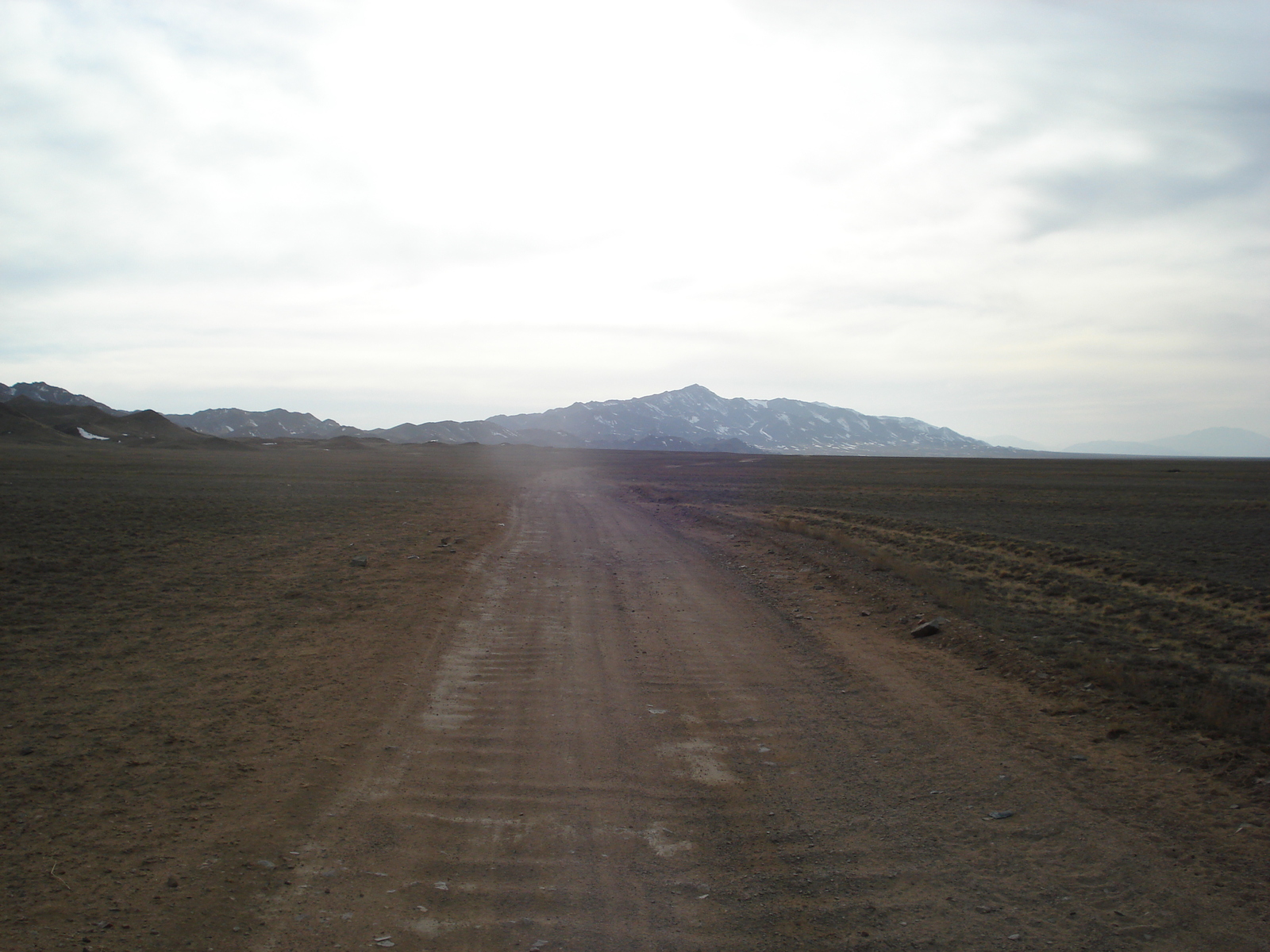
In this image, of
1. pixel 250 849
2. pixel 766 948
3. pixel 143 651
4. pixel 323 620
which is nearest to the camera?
pixel 766 948

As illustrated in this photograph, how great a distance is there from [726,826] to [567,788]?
129cm

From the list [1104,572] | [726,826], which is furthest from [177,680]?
[1104,572]

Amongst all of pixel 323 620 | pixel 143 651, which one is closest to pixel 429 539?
pixel 323 620

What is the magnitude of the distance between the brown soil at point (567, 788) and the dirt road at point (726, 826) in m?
0.02

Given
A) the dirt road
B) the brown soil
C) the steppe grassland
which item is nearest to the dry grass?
the brown soil

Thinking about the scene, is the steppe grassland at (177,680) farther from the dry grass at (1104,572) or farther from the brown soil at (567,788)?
the dry grass at (1104,572)

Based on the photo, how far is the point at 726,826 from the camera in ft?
16.6

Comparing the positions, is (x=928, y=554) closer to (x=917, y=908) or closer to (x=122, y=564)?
(x=917, y=908)

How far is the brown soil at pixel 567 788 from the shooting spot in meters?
4.04

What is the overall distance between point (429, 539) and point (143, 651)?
10.3m

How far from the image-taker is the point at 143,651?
894cm

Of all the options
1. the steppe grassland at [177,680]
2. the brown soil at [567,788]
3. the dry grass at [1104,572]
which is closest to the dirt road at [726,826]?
the brown soil at [567,788]

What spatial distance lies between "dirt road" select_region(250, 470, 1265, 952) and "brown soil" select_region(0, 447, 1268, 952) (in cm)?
2

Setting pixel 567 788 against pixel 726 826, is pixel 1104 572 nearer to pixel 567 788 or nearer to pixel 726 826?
pixel 726 826
